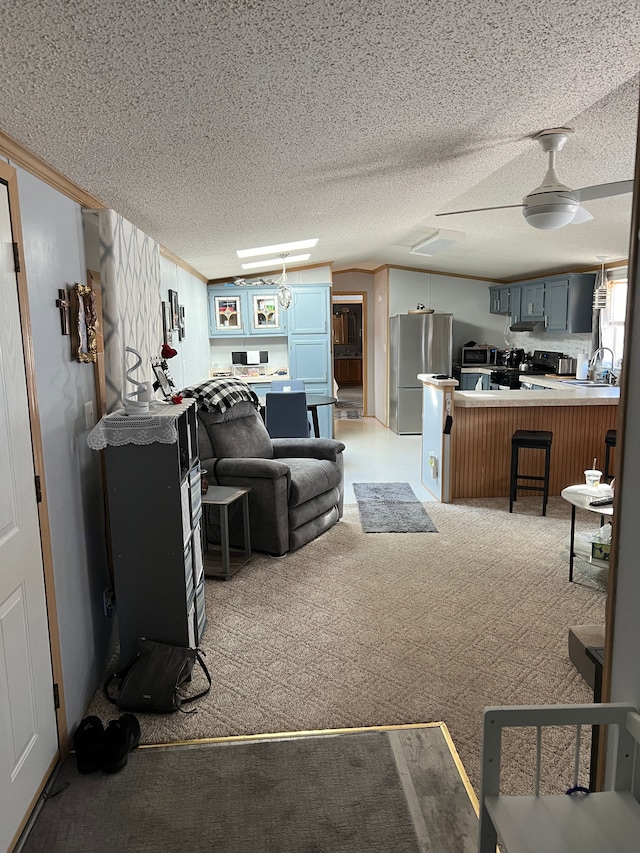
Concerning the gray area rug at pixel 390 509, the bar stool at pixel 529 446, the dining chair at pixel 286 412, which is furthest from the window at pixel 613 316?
the dining chair at pixel 286 412

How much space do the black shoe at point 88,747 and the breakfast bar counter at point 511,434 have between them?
3571 mm

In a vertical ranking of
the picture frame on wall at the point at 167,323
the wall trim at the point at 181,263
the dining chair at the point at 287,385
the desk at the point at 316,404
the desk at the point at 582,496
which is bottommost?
the desk at the point at 582,496

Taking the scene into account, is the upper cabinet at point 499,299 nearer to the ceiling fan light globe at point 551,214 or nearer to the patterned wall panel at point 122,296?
the ceiling fan light globe at point 551,214

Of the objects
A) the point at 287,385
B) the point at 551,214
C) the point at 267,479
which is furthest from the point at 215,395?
the point at 287,385

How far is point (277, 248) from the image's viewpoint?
5629 mm

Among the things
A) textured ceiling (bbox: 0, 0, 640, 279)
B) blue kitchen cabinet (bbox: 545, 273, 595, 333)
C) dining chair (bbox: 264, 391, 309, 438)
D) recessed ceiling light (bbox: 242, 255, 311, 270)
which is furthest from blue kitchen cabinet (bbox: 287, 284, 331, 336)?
textured ceiling (bbox: 0, 0, 640, 279)

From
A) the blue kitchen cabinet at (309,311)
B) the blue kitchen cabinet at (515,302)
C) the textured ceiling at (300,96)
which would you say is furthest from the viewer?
the blue kitchen cabinet at (515,302)

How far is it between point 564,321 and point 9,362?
6484 mm

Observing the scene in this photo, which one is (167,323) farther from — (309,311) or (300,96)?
(309,311)

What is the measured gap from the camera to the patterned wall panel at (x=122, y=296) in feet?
8.21

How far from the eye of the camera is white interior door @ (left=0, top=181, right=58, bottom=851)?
1.66 metres

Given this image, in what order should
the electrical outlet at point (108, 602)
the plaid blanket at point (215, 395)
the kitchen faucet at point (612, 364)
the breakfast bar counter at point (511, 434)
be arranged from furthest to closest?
1. the kitchen faucet at point (612, 364)
2. the breakfast bar counter at point (511, 434)
3. the plaid blanket at point (215, 395)
4. the electrical outlet at point (108, 602)

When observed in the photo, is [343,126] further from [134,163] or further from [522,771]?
[522,771]

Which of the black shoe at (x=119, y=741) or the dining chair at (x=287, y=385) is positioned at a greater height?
the dining chair at (x=287, y=385)
